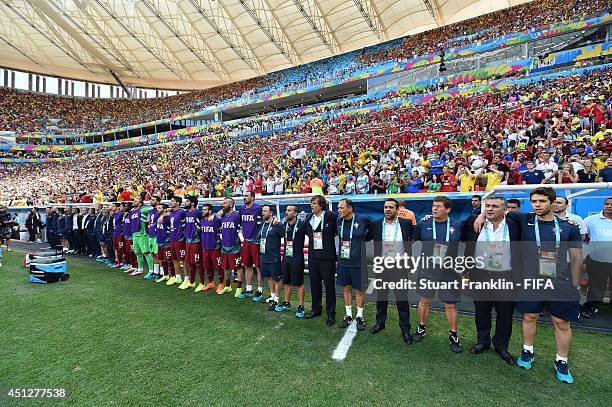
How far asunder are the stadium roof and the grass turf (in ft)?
99.3

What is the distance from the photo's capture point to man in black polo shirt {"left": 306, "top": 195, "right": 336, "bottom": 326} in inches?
177

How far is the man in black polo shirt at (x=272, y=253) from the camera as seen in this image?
5109 mm

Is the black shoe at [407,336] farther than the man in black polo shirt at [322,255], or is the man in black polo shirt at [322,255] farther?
the man in black polo shirt at [322,255]

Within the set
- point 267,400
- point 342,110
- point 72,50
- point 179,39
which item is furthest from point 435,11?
point 72,50

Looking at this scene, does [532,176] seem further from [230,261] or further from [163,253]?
[163,253]

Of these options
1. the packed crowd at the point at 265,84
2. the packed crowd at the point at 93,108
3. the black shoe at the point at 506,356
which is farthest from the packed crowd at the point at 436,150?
the packed crowd at the point at 93,108

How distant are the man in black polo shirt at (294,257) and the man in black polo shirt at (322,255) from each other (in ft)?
0.61

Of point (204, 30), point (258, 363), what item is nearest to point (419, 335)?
point (258, 363)

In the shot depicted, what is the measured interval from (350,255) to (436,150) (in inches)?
359

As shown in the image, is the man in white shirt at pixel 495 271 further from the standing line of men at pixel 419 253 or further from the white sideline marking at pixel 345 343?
the white sideline marking at pixel 345 343

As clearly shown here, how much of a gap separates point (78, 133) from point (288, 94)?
109ft

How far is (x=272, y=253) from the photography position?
202 inches

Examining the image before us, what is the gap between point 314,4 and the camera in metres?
28.5

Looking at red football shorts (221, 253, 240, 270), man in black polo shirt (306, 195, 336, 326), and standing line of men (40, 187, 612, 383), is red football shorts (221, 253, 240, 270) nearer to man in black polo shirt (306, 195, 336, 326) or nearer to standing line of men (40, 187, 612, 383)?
standing line of men (40, 187, 612, 383)
